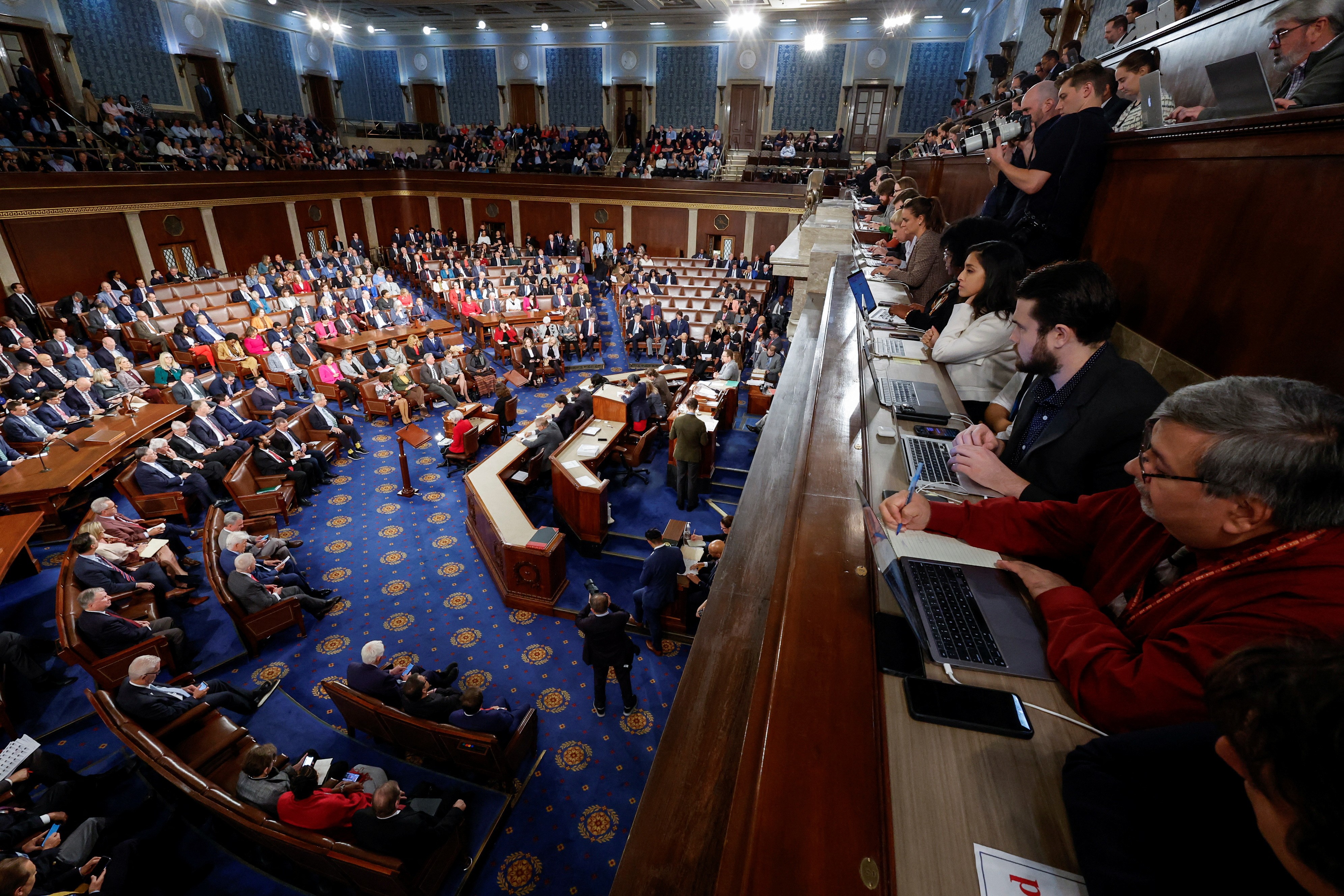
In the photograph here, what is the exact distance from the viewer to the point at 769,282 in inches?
616

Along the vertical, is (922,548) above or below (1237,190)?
below

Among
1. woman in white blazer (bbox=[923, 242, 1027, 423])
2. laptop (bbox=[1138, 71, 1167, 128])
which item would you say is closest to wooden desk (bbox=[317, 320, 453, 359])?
woman in white blazer (bbox=[923, 242, 1027, 423])

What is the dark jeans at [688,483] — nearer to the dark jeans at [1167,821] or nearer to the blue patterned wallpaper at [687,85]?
the dark jeans at [1167,821]

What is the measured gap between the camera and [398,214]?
19.8 meters

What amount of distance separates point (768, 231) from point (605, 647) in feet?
54.5

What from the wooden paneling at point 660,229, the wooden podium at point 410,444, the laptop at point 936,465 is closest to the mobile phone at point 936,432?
the laptop at point 936,465

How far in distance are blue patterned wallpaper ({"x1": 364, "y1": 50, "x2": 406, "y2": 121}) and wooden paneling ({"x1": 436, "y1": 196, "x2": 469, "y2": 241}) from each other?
25.0ft

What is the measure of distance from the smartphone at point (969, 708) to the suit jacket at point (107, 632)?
18.5 feet

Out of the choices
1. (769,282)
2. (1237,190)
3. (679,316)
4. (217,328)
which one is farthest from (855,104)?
(1237,190)

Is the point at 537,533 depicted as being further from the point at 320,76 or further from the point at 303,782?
the point at 320,76

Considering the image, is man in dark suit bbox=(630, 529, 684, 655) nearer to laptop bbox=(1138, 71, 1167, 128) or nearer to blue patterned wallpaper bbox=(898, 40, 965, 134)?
laptop bbox=(1138, 71, 1167, 128)

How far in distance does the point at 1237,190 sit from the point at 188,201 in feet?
62.5

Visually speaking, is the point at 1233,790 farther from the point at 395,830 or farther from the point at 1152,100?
the point at 395,830

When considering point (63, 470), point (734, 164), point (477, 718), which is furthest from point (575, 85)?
point (477, 718)
